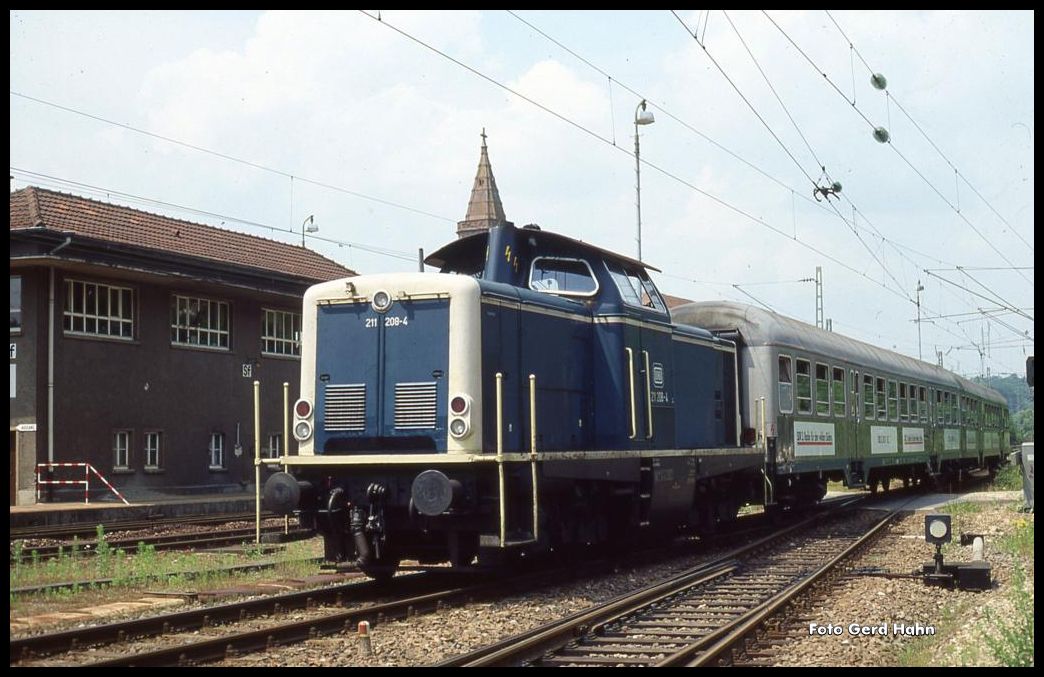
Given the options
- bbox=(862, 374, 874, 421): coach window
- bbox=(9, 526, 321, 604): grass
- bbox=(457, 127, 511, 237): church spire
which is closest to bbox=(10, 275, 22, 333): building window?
bbox=(9, 526, 321, 604): grass

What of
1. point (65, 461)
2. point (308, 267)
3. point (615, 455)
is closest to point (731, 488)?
point (615, 455)

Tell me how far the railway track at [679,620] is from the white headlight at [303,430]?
3293mm

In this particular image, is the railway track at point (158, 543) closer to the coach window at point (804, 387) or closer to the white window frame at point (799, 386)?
the white window frame at point (799, 386)

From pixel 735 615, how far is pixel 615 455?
268 centimetres

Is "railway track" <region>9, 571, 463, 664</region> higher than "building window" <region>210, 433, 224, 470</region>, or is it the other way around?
"building window" <region>210, 433, 224, 470</region>

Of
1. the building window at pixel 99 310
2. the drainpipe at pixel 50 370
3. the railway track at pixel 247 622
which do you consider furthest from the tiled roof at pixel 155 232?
the railway track at pixel 247 622

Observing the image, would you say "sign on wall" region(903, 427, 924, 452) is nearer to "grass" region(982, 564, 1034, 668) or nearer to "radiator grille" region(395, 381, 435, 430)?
"grass" region(982, 564, 1034, 668)

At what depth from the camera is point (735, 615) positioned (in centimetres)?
966

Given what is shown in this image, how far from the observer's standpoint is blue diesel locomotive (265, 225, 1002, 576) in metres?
10.3

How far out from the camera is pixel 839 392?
20531 mm

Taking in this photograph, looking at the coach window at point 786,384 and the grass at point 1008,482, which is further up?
the coach window at point 786,384

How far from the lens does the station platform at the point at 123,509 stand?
21719 millimetres

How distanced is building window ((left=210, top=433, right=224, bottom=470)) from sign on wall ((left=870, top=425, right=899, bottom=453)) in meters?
17.1

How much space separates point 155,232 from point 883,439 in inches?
748
